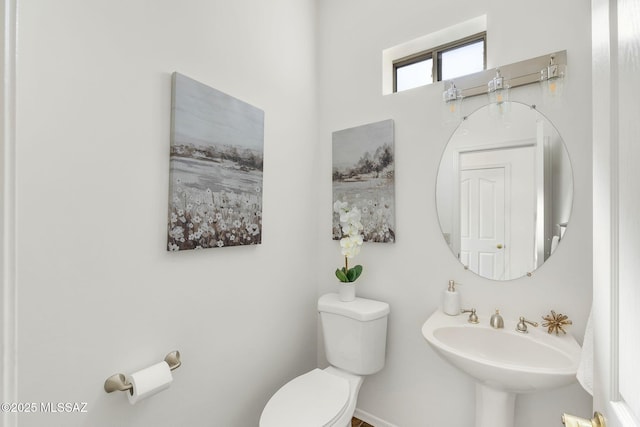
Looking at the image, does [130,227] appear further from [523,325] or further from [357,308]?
[523,325]

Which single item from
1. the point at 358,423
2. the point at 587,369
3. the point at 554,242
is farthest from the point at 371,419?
the point at 554,242

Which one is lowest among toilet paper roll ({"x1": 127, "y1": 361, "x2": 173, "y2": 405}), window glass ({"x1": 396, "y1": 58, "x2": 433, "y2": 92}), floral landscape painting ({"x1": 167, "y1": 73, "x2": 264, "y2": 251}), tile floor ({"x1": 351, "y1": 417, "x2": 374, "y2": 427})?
tile floor ({"x1": 351, "y1": 417, "x2": 374, "y2": 427})

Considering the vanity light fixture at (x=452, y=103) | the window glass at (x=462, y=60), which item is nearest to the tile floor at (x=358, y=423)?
the vanity light fixture at (x=452, y=103)

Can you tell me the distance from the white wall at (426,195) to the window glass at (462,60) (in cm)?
17

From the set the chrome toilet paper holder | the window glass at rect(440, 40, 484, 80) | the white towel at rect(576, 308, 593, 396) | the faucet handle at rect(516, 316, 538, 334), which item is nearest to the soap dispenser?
the faucet handle at rect(516, 316, 538, 334)

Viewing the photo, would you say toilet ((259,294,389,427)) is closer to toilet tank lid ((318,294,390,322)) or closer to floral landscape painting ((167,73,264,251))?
toilet tank lid ((318,294,390,322))

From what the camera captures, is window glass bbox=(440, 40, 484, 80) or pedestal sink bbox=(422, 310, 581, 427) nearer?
pedestal sink bbox=(422, 310, 581, 427)

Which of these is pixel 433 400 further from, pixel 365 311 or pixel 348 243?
pixel 348 243

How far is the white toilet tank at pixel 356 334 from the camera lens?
160 centimetres

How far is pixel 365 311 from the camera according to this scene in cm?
161

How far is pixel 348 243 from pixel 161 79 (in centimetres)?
119

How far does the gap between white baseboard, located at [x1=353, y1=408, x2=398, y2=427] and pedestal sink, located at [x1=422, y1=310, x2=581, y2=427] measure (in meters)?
0.62

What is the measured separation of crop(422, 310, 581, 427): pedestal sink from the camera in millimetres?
1062
